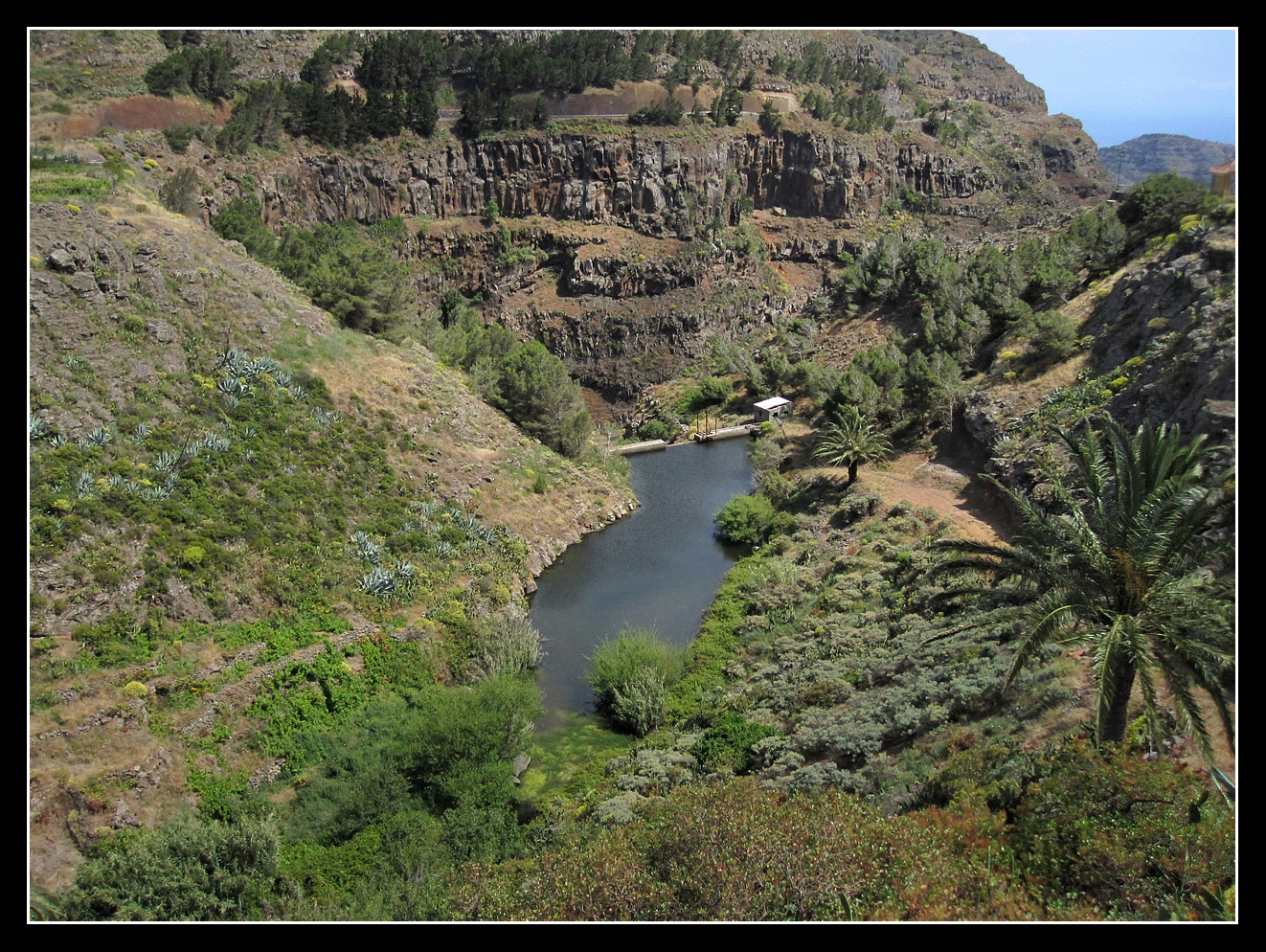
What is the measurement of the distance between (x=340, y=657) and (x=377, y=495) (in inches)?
384

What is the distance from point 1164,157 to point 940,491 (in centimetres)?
6554

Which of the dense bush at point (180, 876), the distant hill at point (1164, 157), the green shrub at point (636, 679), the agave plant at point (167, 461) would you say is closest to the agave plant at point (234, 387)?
the agave plant at point (167, 461)

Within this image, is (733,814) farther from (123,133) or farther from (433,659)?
(123,133)

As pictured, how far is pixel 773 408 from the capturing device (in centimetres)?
6875

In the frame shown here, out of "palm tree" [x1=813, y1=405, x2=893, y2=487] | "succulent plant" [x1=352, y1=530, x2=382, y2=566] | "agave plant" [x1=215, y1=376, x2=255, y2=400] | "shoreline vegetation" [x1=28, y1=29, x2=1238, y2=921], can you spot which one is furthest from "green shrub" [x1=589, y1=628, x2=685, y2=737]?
"agave plant" [x1=215, y1=376, x2=255, y2=400]

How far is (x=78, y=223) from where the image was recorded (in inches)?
1522

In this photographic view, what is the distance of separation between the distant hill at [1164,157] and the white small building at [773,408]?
29.8 m

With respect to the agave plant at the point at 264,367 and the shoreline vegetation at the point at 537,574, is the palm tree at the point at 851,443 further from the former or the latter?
the agave plant at the point at 264,367

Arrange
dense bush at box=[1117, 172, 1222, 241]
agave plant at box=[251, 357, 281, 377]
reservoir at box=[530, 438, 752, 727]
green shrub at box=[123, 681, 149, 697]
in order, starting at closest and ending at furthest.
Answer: green shrub at box=[123, 681, 149, 697]
reservoir at box=[530, 438, 752, 727]
agave plant at box=[251, 357, 281, 377]
dense bush at box=[1117, 172, 1222, 241]

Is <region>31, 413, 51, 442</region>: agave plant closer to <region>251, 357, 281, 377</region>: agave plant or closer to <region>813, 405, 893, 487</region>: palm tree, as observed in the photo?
<region>251, 357, 281, 377</region>: agave plant

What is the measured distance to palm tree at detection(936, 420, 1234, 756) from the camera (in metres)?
14.1

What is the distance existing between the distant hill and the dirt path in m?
15.3

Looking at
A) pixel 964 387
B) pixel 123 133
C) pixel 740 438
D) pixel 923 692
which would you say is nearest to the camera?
pixel 923 692
